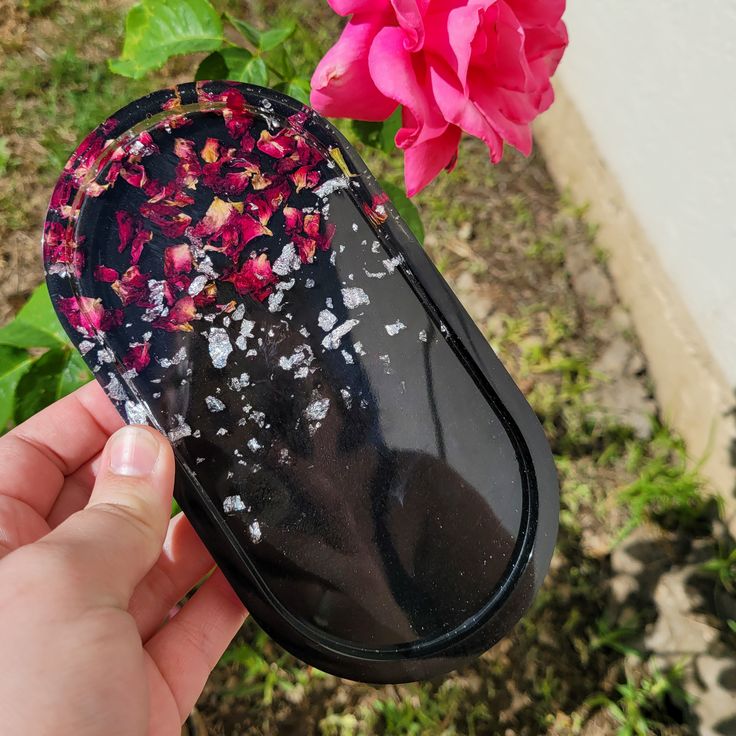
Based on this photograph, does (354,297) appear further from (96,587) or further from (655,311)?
(655,311)

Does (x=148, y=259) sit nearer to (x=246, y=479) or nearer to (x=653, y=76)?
(x=246, y=479)

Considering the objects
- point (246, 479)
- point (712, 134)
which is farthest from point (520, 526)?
point (712, 134)

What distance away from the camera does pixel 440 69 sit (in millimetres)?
581

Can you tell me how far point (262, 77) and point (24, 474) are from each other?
575mm

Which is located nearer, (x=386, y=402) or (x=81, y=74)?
(x=386, y=402)

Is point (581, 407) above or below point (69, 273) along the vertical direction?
below

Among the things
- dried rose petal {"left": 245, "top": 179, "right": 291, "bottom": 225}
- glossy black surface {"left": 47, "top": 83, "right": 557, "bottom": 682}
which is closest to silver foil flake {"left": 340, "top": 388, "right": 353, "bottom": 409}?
glossy black surface {"left": 47, "top": 83, "right": 557, "bottom": 682}

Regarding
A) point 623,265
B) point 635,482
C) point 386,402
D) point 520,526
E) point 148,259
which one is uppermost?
point 148,259

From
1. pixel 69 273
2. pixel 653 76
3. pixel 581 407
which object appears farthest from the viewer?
pixel 581 407

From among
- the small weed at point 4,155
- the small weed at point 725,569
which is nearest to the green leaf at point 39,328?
the small weed at point 4,155

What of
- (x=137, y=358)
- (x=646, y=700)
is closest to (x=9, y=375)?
(x=137, y=358)

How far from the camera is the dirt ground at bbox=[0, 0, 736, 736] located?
1.20 meters

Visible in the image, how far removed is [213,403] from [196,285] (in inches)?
5.4

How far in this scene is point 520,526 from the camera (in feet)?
2.67
